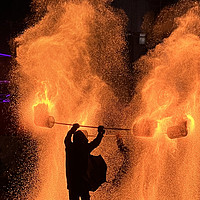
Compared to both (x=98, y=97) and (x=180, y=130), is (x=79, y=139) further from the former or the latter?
(x=98, y=97)

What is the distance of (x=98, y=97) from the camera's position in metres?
7.38

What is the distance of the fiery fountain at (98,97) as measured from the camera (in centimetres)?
601

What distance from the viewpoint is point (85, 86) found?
274 inches

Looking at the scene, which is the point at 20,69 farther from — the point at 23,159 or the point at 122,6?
the point at 122,6

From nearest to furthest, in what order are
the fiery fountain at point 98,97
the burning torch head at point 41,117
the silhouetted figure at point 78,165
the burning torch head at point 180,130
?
the silhouetted figure at point 78,165 < the burning torch head at point 180,130 < the burning torch head at point 41,117 < the fiery fountain at point 98,97

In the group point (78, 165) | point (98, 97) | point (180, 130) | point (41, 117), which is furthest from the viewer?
point (98, 97)

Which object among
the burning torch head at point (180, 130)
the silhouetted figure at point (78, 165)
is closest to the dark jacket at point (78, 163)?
the silhouetted figure at point (78, 165)

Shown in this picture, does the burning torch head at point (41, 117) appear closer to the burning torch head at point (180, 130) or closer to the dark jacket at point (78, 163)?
the dark jacket at point (78, 163)

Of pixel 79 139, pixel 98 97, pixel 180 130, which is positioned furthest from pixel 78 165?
pixel 98 97

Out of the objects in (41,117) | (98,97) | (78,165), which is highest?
(98,97)

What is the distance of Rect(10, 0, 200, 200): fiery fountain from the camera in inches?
237

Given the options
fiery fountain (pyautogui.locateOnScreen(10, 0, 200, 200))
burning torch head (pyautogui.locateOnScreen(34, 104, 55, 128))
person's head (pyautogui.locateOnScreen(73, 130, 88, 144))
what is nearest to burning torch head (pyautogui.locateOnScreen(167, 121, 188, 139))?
fiery fountain (pyautogui.locateOnScreen(10, 0, 200, 200))

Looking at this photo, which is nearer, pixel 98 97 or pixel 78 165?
pixel 78 165

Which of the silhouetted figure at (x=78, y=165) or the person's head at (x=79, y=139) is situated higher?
the person's head at (x=79, y=139)
